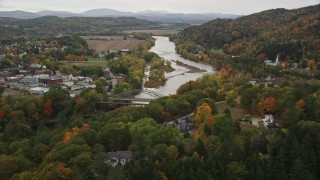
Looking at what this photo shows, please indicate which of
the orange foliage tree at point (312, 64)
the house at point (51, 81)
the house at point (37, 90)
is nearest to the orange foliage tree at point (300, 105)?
the house at point (37, 90)

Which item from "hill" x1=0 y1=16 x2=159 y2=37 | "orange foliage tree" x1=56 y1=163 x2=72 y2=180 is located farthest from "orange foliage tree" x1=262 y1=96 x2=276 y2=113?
"hill" x1=0 y1=16 x2=159 y2=37

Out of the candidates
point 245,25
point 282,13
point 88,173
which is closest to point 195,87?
point 88,173

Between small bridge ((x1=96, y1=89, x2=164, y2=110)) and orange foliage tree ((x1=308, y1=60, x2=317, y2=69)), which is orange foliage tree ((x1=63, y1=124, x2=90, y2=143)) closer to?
small bridge ((x1=96, y1=89, x2=164, y2=110))

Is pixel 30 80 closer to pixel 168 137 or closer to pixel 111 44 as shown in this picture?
pixel 168 137

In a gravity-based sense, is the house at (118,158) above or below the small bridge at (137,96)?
above

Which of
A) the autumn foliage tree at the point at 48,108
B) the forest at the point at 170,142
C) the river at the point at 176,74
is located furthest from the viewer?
the river at the point at 176,74

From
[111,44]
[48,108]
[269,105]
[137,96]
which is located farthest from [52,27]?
[269,105]

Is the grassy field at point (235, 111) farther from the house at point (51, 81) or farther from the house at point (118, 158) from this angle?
the house at point (51, 81)

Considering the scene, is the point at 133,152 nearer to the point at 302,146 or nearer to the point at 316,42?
the point at 302,146
